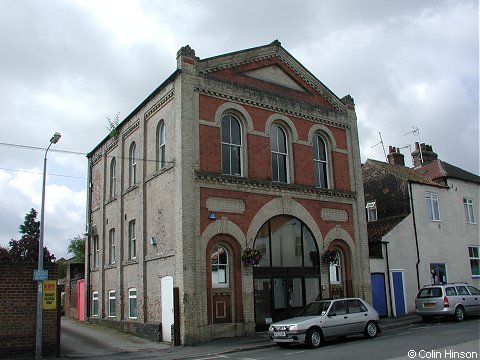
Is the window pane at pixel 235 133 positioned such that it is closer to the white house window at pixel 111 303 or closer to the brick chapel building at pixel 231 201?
the brick chapel building at pixel 231 201

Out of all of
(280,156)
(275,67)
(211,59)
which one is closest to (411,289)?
(280,156)

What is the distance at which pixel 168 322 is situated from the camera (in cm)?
1819

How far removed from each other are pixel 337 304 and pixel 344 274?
653 cm

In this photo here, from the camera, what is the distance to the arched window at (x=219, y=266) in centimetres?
1884

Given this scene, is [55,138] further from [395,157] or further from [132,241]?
[395,157]

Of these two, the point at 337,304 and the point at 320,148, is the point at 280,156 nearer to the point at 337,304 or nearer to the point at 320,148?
the point at 320,148

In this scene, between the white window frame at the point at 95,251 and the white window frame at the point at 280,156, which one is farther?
the white window frame at the point at 95,251

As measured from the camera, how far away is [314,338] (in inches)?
608

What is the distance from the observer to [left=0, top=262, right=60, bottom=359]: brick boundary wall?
1487 cm

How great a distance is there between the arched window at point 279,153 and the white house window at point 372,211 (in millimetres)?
9359

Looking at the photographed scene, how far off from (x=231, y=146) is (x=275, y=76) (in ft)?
15.3

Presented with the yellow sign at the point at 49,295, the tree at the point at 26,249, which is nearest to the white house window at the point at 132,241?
the yellow sign at the point at 49,295

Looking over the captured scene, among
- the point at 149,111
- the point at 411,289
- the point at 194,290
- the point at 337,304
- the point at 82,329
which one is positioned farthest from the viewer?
the point at 411,289

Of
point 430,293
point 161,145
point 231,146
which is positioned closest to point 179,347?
point 231,146
